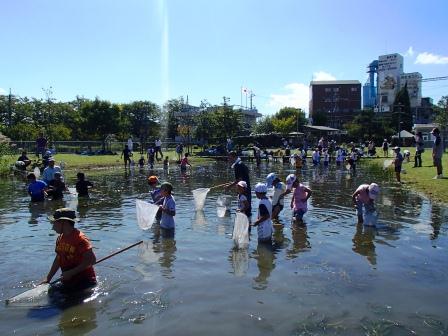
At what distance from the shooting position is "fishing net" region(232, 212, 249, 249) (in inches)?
388

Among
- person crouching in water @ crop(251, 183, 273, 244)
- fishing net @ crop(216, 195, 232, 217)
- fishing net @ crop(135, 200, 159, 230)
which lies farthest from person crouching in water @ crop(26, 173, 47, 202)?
person crouching in water @ crop(251, 183, 273, 244)

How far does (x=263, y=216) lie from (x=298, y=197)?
3.29 m

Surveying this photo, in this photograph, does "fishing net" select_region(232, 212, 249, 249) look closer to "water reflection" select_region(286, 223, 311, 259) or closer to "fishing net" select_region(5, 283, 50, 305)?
"water reflection" select_region(286, 223, 311, 259)

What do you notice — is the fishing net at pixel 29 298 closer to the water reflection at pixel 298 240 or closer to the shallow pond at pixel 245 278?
the shallow pond at pixel 245 278

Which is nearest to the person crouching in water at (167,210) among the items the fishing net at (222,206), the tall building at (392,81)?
the fishing net at (222,206)

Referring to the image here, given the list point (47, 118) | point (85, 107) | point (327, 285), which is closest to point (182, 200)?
point (327, 285)

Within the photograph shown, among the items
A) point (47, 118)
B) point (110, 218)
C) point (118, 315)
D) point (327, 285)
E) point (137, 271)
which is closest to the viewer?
point (118, 315)

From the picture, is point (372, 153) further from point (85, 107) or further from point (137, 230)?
point (137, 230)

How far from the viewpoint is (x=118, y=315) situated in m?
Answer: 6.61

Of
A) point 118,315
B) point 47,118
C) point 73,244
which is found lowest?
point 118,315

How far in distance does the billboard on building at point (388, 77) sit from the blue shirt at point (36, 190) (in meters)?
149

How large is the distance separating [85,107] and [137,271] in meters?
59.6

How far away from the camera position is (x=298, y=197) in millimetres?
13016

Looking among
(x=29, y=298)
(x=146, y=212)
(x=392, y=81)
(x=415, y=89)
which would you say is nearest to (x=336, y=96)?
(x=392, y=81)
